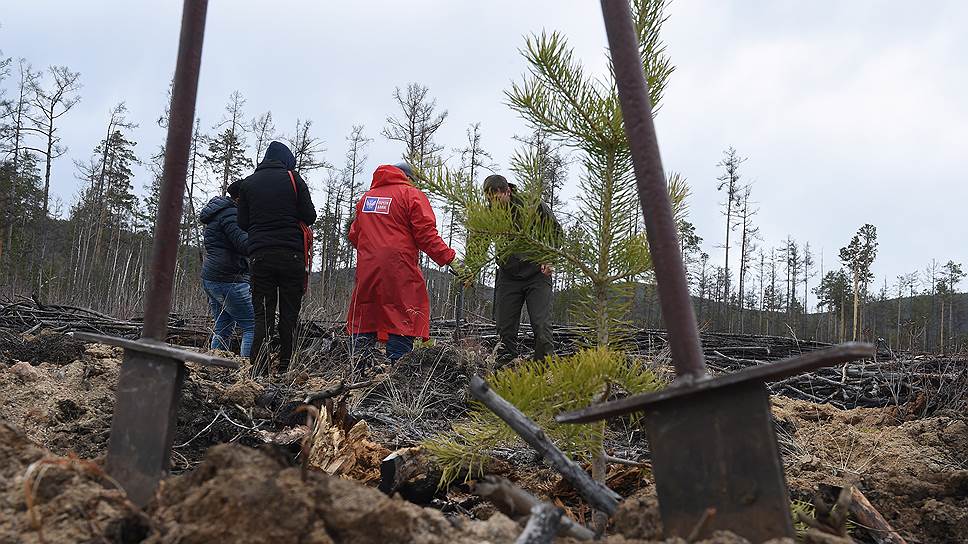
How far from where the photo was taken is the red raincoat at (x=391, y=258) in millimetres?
4723

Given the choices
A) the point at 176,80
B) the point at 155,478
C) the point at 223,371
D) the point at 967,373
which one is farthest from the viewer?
the point at 967,373

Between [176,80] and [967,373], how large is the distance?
583cm

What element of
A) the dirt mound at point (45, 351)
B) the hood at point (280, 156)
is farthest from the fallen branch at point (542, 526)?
the hood at point (280, 156)

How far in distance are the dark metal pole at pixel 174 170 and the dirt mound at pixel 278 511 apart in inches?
18.3

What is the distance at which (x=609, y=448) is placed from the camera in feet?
10.1

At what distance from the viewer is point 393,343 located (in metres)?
4.89

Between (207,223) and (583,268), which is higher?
(207,223)

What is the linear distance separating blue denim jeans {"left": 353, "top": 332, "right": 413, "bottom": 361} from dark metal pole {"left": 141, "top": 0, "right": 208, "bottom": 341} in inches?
138

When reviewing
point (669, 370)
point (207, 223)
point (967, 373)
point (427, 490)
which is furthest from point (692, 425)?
point (207, 223)

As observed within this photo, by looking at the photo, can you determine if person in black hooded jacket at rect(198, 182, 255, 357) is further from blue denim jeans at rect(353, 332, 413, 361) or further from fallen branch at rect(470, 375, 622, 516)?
fallen branch at rect(470, 375, 622, 516)

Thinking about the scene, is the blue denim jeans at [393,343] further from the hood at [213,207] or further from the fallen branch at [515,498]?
the fallen branch at [515,498]

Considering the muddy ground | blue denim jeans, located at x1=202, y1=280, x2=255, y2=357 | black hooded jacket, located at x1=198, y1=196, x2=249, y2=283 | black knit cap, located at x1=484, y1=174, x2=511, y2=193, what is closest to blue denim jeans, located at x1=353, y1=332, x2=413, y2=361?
the muddy ground

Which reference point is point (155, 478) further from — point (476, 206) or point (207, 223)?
point (207, 223)

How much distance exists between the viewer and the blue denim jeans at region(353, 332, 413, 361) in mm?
4879
